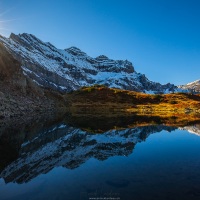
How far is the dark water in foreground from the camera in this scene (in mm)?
15234

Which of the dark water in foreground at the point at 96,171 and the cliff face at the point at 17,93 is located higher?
the cliff face at the point at 17,93

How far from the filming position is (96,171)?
20.2 m

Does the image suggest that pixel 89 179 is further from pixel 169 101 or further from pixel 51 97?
pixel 169 101

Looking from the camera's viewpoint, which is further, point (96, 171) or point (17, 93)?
point (17, 93)

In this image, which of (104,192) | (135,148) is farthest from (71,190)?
(135,148)

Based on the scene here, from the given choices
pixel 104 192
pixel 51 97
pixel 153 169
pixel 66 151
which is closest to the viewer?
pixel 104 192

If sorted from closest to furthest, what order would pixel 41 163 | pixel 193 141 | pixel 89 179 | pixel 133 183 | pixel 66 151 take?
1. pixel 133 183
2. pixel 89 179
3. pixel 41 163
4. pixel 66 151
5. pixel 193 141

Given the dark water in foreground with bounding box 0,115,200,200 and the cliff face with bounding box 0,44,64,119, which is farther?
the cliff face with bounding box 0,44,64,119

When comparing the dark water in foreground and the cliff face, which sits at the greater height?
the cliff face

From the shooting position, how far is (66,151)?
29.2m

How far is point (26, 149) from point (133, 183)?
54.1ft

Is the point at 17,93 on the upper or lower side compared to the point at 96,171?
upper

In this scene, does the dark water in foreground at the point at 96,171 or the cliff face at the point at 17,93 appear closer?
the dark water in foreground at the point at 96,171

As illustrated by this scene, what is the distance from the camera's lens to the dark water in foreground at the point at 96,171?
15.2m
